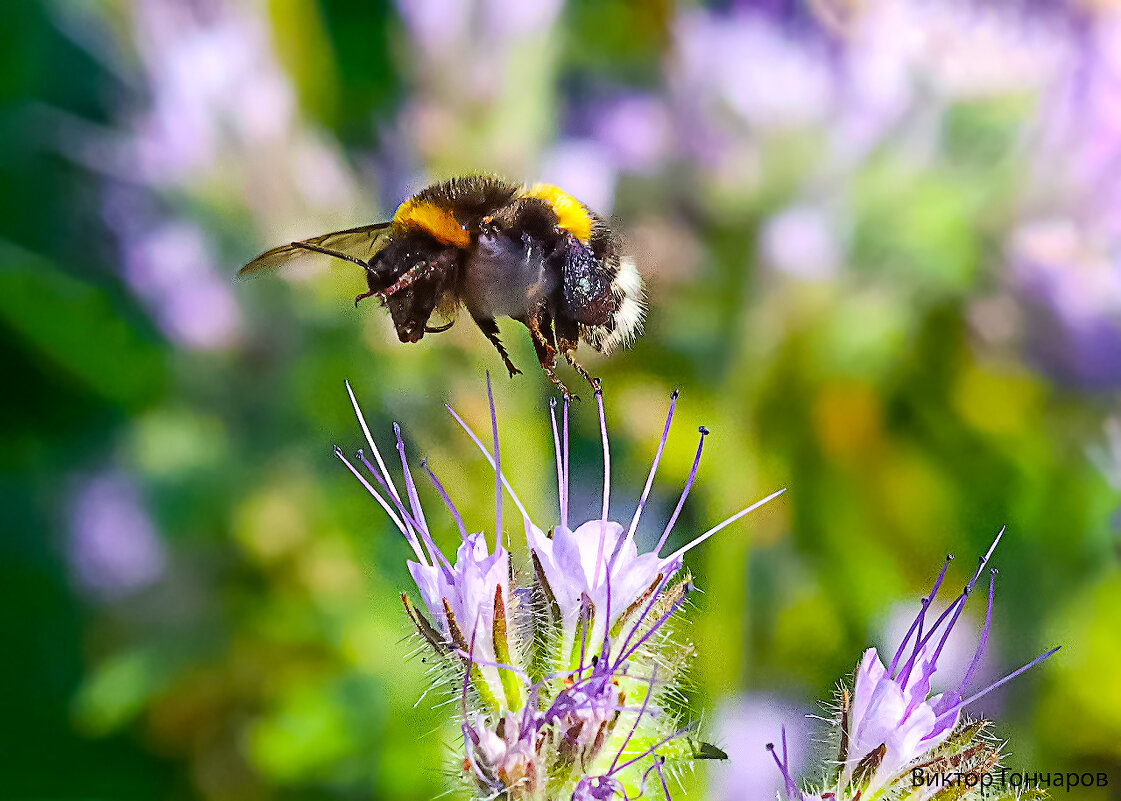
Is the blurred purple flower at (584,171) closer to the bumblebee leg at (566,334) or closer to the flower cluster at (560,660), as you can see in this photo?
the bumblebee leg at (566,334)

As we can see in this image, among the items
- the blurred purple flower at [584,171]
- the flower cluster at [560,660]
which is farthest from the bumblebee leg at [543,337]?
the blurred purple flower at [584,171]

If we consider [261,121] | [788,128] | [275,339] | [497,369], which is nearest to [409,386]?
[497,369]

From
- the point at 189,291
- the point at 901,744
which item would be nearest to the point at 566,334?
the point at 901,744

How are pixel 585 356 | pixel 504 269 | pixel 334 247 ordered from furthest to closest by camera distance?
pixel 585 356
pixel 334 247
pixel 504 269

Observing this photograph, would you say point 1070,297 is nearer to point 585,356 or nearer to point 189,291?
point 585,356

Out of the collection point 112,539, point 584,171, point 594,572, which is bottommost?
point 594,572

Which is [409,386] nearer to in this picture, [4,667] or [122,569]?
[122,569]
